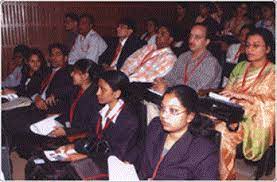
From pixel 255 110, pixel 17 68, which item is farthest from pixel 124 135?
pixel 17 68

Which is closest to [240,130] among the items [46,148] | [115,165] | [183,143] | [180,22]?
[183,143]

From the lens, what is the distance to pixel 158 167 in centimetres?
210

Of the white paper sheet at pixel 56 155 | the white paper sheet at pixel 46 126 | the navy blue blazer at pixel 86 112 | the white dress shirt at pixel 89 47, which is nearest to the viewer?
the white paper sheet at pixel 56 155

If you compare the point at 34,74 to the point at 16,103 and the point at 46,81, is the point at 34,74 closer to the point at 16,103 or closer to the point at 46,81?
the point at 46,81

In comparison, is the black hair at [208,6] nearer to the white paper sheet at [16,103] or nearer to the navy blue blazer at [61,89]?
the navy blue blazer at [61,89]

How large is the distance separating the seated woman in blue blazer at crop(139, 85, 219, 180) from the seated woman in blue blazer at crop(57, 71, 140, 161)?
357mm

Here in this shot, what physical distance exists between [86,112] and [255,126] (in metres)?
1.28

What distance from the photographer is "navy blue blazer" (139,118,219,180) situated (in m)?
1.99

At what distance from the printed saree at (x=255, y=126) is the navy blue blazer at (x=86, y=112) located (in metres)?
0.91

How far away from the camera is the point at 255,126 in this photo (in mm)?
2996

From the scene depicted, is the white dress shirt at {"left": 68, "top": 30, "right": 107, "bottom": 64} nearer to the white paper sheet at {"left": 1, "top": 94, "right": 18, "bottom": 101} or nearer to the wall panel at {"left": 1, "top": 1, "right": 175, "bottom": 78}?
the wall panel at {"left": 1, "top": 1, "right": 175, "bottom": 78}

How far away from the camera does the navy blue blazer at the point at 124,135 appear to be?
2549mm

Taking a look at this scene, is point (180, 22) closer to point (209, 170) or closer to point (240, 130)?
point (240, 130)

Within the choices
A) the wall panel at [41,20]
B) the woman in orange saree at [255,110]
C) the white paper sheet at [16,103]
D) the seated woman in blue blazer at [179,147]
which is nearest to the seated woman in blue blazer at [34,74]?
the white paper sheet at [16,103]
